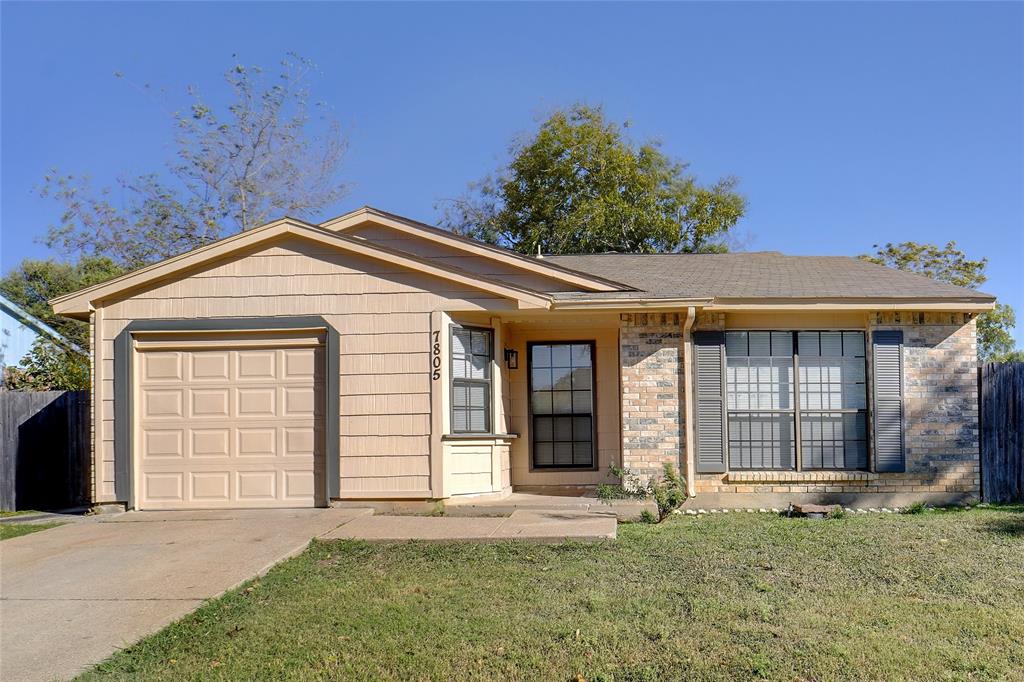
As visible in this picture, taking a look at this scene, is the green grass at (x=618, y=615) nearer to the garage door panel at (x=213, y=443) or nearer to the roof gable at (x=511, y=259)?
the garage door panel at (x=213, y=443)

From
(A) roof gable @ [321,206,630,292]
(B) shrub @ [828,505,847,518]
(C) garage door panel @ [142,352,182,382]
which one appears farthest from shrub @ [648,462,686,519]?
(C) garage door panel @ [142,352,182,382]

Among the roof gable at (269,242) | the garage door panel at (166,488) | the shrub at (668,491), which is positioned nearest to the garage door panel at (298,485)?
the garage door panel at (166,488)

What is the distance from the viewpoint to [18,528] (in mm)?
9484

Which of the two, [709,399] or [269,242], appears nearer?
[269,242]

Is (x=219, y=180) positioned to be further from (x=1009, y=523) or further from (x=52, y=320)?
(x=1009, y=523)

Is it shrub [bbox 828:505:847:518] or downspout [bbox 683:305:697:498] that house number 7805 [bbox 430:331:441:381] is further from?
shrub [bbox 828:505:847:518]

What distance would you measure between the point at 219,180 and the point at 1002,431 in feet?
70.4

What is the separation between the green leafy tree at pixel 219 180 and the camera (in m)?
24.8

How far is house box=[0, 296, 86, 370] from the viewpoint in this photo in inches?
782

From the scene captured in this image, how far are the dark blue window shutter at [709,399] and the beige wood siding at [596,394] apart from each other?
43.7 inches

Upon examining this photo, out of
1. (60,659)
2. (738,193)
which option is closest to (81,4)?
(60,659)

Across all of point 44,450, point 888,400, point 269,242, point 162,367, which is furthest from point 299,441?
point 888,400

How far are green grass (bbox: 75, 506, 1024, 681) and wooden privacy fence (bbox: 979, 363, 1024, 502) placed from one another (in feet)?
11.3

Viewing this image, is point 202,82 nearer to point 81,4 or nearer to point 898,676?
point 81,4
